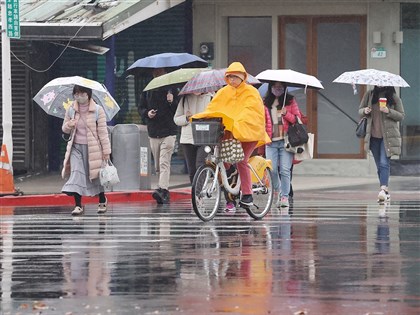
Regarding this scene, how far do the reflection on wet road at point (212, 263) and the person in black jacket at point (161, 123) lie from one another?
79.5 inches

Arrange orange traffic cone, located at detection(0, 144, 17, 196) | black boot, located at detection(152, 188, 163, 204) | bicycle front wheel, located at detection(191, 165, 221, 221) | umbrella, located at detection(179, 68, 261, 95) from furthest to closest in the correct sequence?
orange traffic cone, located at detection(0, 144, 17, 196), black boot, located at detection(152, 188, 163, 204), umbrella, located at detection(179, 68, 261, 95), bicycle front wheel, located at detection(191, 165, 221, 221)

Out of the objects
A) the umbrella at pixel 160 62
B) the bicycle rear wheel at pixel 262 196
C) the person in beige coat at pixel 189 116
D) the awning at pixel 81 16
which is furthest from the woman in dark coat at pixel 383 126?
the awning at pixel 81 16

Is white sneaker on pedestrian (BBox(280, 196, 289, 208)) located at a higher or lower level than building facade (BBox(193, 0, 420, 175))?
lower

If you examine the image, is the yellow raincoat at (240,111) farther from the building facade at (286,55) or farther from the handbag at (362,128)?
the building facade at (286,55)

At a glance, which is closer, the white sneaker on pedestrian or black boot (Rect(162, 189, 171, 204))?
the white sneaker on pedestrian

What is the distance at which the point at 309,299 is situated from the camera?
9500 mm

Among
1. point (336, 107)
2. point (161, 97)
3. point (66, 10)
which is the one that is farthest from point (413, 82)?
point (161, 97)

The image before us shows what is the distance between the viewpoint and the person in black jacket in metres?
19.3

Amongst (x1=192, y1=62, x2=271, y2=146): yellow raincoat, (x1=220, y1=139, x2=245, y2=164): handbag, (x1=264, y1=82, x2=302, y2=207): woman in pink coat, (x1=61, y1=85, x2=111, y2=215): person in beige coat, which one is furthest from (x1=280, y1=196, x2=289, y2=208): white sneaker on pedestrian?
(x1=220, y1=139, x2=245, y2=164): handbag

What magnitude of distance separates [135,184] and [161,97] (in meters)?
2.51

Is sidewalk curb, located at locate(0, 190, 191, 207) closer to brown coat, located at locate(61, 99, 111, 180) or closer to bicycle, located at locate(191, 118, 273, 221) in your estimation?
brown coat, located at locate(61, 99, 111, 180)

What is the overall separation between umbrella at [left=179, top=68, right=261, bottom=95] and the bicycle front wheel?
2.13 m

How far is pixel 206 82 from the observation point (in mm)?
17766

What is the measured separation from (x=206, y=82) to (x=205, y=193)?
8.37 feet
